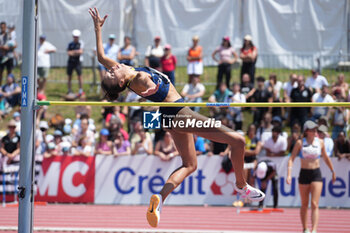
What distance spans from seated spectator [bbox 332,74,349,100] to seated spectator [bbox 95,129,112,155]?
407cm

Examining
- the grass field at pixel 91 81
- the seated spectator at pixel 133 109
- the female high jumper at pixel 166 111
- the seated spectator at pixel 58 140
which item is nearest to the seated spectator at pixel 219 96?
the grass field at pixel 91 81

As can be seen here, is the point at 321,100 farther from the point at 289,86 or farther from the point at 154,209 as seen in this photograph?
the point at 154,209

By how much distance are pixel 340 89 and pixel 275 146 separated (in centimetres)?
152

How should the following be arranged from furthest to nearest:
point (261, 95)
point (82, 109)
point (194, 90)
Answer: point (82, 109), point (261, 95), point (194, 90)

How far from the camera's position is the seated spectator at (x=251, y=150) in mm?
10867

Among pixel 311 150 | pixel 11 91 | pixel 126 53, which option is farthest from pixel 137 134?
pixel 311 150

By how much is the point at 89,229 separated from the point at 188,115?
3.58 m

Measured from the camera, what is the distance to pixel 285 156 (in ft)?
37.4

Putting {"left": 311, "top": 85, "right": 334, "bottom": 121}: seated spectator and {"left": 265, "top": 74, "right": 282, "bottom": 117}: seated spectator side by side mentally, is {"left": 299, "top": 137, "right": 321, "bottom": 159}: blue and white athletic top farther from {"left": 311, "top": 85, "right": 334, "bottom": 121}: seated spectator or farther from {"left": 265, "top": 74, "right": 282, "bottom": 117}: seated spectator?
{"left": 265, "top": 74, "right": 282, "bottom": 117}: seated spectator

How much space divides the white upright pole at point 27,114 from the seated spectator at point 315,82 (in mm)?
6370

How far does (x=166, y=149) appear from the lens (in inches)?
459

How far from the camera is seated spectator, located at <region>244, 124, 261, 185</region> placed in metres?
10.9

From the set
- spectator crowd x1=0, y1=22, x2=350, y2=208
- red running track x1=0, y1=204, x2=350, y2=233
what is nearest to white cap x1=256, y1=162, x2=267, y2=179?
spectator crowd x1=0, y1=22, x2=350, y2=208

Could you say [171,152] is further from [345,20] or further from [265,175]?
[345,20]
